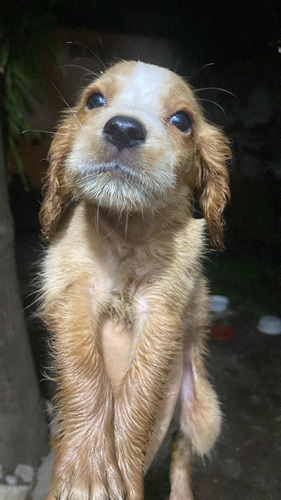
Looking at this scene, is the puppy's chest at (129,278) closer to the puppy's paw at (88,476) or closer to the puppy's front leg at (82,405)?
the puppy's front leg at (82,405)

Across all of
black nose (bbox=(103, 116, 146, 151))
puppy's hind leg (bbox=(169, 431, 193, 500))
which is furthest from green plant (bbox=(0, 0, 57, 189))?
puppy's hind leg (bbox=(169, 431, 193, 500))

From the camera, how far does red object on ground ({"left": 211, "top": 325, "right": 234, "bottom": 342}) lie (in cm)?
152

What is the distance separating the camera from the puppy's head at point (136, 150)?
898mm

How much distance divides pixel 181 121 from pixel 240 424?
994mm

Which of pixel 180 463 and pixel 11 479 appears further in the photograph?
pixel 11 479

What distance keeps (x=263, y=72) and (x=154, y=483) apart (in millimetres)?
1300

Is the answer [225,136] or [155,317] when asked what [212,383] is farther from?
[225,136]

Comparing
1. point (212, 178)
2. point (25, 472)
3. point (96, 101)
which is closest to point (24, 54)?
point (96, 101)

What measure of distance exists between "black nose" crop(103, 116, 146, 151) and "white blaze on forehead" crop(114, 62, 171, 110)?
11 cm

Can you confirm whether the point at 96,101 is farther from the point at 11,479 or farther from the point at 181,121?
the point at 11,479

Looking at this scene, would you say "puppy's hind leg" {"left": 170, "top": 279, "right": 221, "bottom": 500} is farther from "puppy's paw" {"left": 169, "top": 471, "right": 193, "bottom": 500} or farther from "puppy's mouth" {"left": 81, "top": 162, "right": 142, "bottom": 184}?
"puppy's mouth" {"left": 81, "top": 162, "right": 142, "bottom": 184}

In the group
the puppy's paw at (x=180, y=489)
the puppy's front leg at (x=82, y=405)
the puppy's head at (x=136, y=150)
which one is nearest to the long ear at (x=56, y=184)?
the puppy's head at (x=136, y=150)

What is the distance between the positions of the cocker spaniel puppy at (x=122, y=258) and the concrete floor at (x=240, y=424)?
0.77ft

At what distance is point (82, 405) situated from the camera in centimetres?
100
